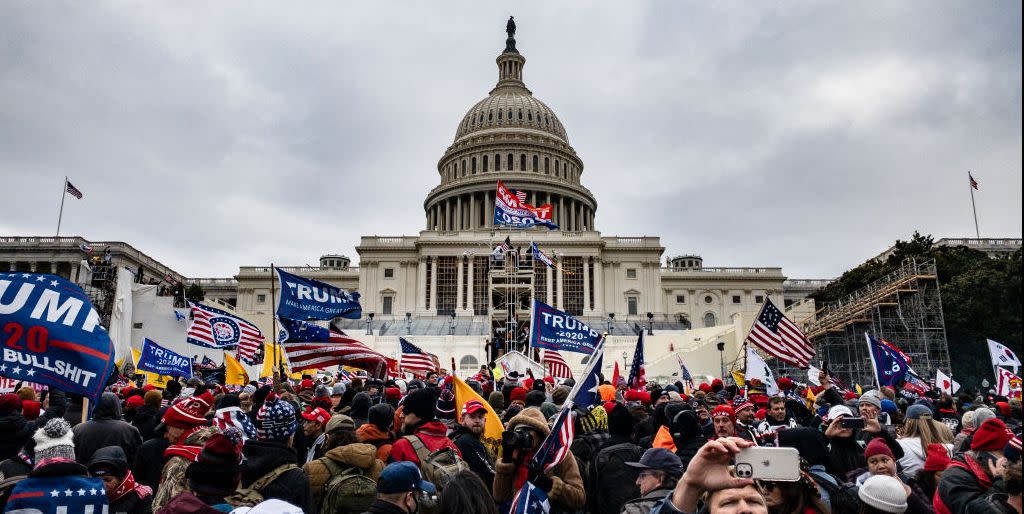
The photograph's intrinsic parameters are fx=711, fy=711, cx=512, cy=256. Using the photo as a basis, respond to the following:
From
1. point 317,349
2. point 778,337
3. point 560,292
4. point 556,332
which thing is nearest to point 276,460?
point 317,349

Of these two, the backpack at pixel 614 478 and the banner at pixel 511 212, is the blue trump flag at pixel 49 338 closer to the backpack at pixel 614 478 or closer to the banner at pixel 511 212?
the backpack at pixel 614 478

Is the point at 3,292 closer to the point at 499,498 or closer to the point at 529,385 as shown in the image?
the point at 499,498

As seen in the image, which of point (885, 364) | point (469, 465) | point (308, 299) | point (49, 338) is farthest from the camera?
point (885, 364)

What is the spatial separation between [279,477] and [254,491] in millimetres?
193

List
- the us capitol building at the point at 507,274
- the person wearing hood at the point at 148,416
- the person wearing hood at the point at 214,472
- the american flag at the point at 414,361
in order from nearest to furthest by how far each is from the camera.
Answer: the person wearing hood at the point at 214,472 → the person wearing hood at the point at 148,416 → the american flag at the point at 414,361 → the us capitol building at the point at 507,274

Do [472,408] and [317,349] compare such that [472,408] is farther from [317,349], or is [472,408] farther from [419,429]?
[317,349]

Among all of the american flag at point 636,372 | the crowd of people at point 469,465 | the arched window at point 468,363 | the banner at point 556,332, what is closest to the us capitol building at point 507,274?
the arched window at point 468,363

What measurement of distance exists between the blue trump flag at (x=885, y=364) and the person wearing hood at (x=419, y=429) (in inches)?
486

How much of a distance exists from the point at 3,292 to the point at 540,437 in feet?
16.4

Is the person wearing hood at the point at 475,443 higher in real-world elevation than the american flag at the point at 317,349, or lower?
lower

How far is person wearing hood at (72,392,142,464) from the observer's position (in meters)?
6.53

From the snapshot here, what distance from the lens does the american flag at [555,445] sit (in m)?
4.70

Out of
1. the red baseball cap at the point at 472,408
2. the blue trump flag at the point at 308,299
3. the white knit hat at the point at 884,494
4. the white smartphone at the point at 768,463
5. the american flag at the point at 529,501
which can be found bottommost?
the american flag at the point at 529,501

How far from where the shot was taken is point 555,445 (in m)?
Result: 4.77
